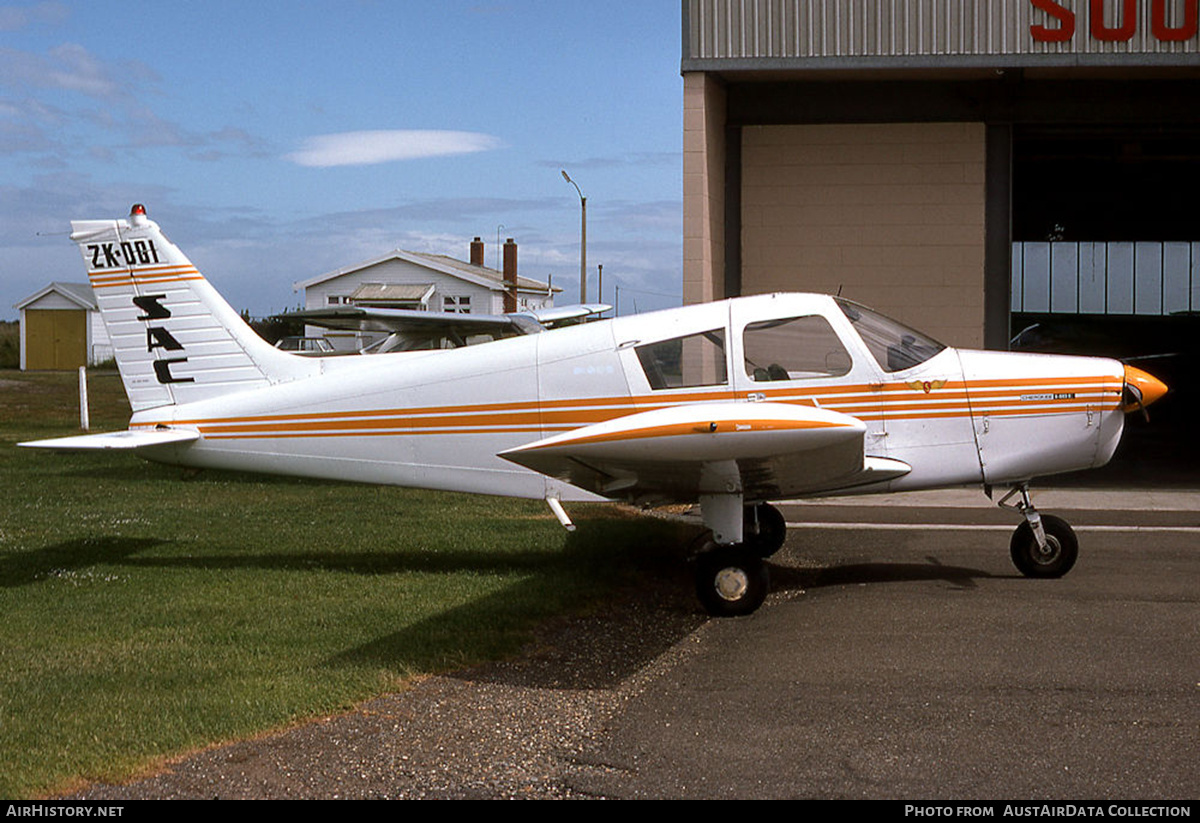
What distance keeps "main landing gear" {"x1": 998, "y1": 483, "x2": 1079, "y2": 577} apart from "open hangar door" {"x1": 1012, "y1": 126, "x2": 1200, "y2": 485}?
7.26 metres

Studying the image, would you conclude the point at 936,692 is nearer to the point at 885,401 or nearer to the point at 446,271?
the point at 885,401

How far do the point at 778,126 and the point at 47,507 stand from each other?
31.4 feet

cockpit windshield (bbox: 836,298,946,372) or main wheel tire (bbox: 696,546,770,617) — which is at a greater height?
cockpit windshield (bbox: 836,298,946,372)

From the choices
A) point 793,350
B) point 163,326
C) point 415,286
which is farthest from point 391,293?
point 793,350

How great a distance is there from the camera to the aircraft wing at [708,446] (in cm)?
648

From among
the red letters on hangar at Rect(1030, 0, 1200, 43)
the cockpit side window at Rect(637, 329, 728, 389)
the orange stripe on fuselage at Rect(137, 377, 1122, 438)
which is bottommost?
the orange stripe on fuselage at Rect(137, 377, 1122, 438)

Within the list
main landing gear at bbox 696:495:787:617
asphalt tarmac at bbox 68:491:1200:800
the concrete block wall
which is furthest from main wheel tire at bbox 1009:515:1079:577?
the concrete block wall

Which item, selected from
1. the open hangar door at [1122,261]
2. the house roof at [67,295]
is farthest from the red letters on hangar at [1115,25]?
the house roof at [67,295]

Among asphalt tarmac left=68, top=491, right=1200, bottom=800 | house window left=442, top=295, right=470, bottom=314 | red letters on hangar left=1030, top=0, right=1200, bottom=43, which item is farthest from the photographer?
house window left=442, top=295, right=470, bottom=314

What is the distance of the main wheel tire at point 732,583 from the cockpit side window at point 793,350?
117 centimetres

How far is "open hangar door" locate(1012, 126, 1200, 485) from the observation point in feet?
60.7

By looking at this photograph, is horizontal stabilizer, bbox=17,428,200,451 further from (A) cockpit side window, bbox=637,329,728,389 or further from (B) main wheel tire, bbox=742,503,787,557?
(B) main wheel tire, bbox=742,503,787,557

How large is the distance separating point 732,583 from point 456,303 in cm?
3919

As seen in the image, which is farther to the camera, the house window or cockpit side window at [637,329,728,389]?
the house window
